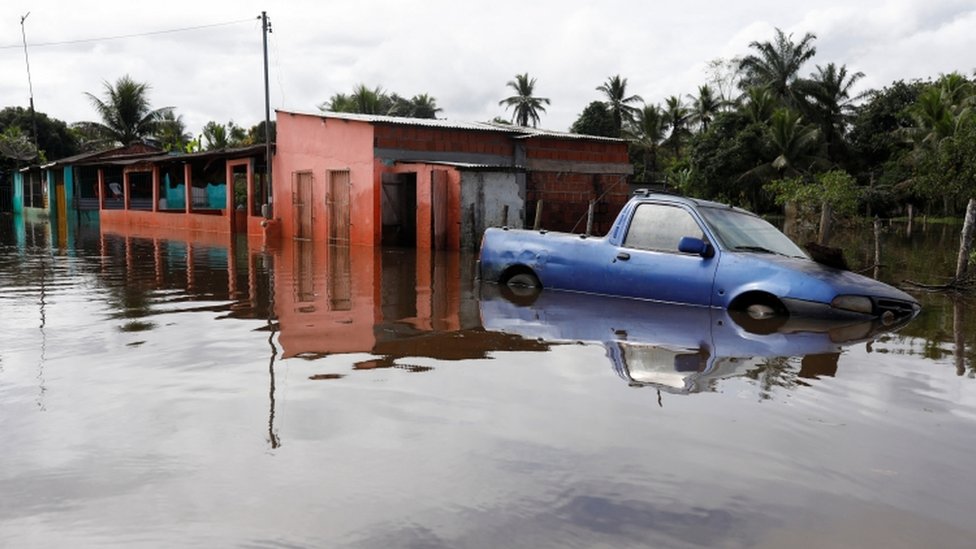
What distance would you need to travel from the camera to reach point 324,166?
24.4 meters

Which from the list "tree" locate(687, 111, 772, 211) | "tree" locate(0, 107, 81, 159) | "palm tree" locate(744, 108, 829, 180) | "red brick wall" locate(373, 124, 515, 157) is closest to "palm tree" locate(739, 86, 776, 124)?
"tree" locate(687, 111, 772, 211)

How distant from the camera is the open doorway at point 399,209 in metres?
22.8

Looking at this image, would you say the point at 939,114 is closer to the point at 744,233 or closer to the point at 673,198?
the point at 744,233

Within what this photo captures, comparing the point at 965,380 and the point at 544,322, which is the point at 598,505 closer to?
the point at 965,380

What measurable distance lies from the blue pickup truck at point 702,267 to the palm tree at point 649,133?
150 feet

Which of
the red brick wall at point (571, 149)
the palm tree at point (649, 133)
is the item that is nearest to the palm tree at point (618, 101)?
the palm tree at point (649, 133)

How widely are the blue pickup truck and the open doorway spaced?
1170cm

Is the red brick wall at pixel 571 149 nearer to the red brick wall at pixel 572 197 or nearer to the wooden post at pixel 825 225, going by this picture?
the red brick wall at pixel 572 197

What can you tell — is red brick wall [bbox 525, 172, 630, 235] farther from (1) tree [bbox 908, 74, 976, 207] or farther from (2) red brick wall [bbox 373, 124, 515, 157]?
(1) tree [bbox 908, 74, 976, 207]

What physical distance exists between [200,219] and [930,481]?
30.5 m

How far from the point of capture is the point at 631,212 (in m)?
10.3

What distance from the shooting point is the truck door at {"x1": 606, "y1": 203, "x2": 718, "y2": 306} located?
9.63 meters

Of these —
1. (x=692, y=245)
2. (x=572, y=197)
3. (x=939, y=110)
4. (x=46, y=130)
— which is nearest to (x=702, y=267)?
(x=692, y=245)

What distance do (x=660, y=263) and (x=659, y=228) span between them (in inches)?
16.9
